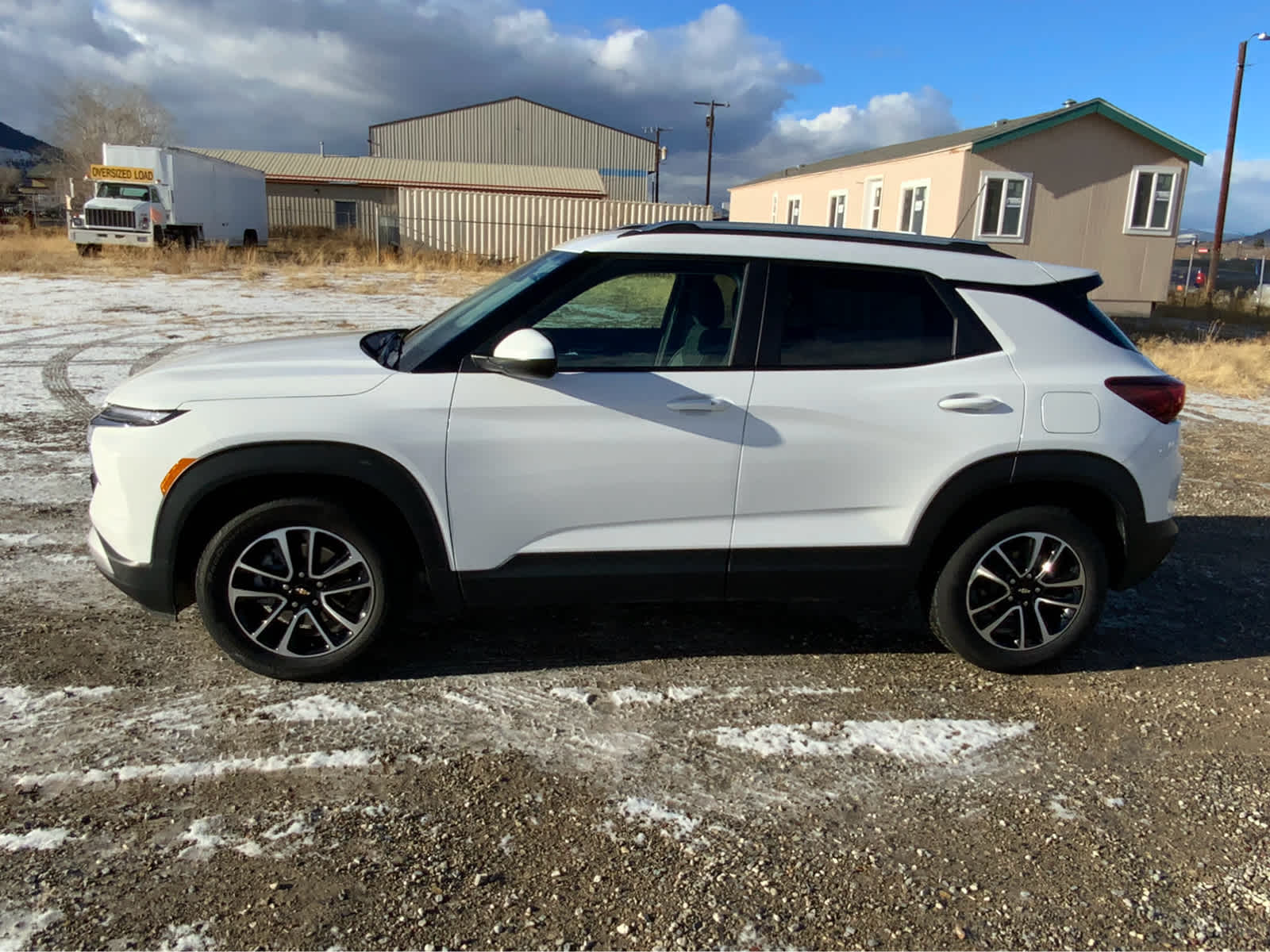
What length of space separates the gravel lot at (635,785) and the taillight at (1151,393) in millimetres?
1158

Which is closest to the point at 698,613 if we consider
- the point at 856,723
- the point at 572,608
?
the point at 572,608

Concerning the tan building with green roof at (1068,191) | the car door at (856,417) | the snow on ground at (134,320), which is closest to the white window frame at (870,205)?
the tan building with green roof at (1068,191)

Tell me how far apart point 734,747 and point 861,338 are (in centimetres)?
164

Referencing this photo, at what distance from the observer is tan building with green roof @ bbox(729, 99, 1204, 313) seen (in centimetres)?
1916

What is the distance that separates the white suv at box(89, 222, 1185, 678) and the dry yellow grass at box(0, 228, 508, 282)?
20156mm

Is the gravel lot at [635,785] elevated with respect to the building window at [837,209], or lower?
lower

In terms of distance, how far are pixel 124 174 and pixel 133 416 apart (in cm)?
2979

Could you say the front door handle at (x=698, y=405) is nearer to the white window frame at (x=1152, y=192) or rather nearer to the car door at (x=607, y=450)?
the car door at (x=607, y=450)

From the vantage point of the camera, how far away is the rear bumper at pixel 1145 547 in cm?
382

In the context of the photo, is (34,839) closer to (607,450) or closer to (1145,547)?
(607,450)

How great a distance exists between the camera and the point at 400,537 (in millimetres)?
3561

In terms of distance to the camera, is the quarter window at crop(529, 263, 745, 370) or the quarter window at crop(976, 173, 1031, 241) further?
the quarter window at crop(976, 173, 1031, 241)

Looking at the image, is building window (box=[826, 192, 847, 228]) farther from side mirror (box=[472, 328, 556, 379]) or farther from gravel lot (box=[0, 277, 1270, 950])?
side mirror (box=[472, 328, 556, 379])

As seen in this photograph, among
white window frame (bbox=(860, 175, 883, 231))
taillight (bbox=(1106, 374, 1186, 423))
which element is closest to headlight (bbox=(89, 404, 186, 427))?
taillight (bbox=(1106, 374, 1186, 423))
